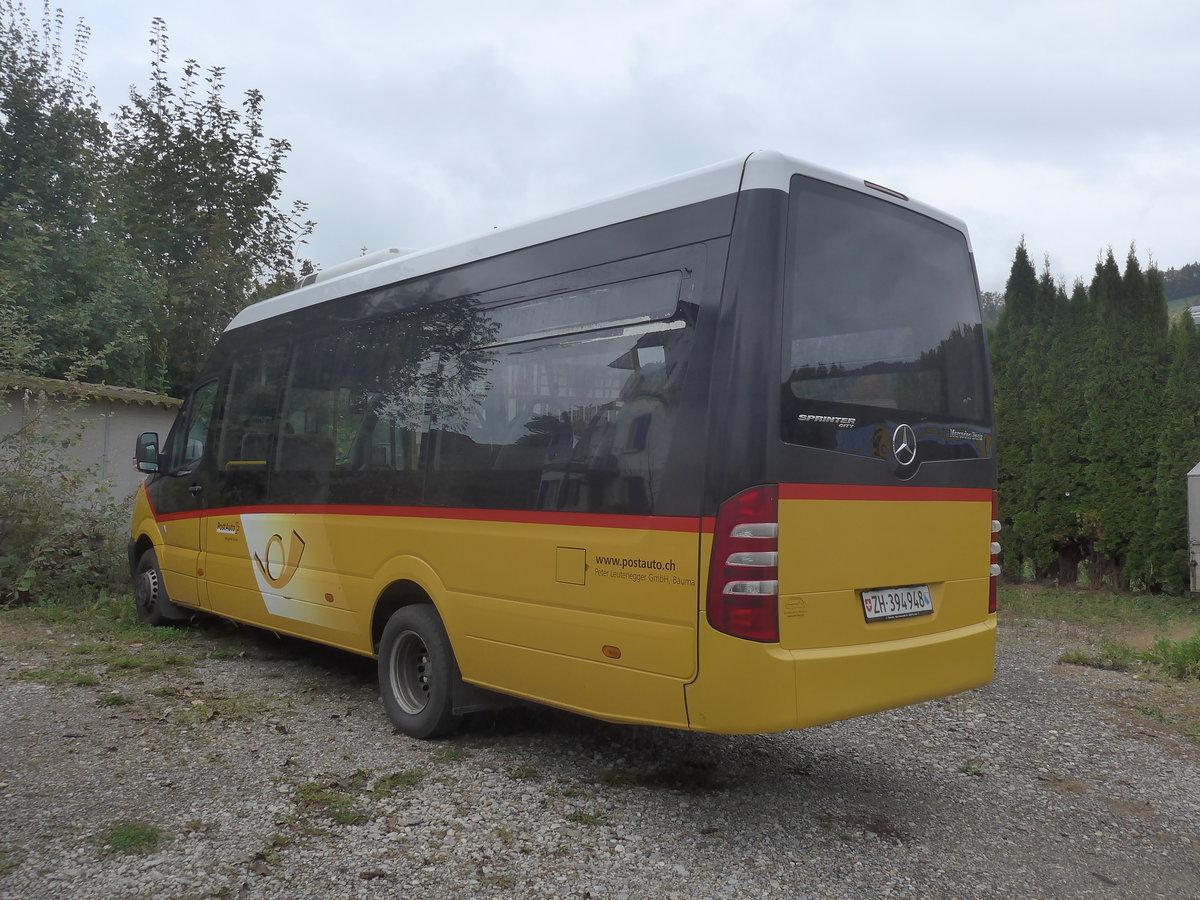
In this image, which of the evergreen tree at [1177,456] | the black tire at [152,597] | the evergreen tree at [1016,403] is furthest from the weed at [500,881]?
the evergreen tree at [1016,403]

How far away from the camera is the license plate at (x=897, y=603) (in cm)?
395

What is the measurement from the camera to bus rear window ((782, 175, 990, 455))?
3.85m

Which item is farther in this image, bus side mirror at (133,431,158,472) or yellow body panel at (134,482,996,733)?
bus side mirror at (133,431,158,472)

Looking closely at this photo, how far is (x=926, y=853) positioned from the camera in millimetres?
3762

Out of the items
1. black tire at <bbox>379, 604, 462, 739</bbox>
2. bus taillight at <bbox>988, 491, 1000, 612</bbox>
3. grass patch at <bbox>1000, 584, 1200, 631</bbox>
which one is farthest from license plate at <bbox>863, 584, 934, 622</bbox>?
grass patch at <bbox>1000, 584, 1200, 631</bbox>

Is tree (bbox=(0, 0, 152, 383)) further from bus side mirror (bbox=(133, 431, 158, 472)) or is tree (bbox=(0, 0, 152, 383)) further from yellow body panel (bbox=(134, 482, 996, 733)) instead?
yellow body panel (bbox=(134, 482, 996, 733))

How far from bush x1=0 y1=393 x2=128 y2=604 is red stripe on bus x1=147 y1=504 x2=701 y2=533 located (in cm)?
381

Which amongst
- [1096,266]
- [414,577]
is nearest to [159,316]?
[414,577]

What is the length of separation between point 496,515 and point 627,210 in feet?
5.17

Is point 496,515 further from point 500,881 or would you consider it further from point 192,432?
point 192,432

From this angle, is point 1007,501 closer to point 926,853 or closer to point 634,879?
point 926,853

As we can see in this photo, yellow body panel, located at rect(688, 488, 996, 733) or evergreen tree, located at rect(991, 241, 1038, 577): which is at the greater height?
evergreen tree, located at rect(991, 241, 1038, 577)

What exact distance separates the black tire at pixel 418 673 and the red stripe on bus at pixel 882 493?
2205mm

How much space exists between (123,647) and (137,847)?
4.38 meters
